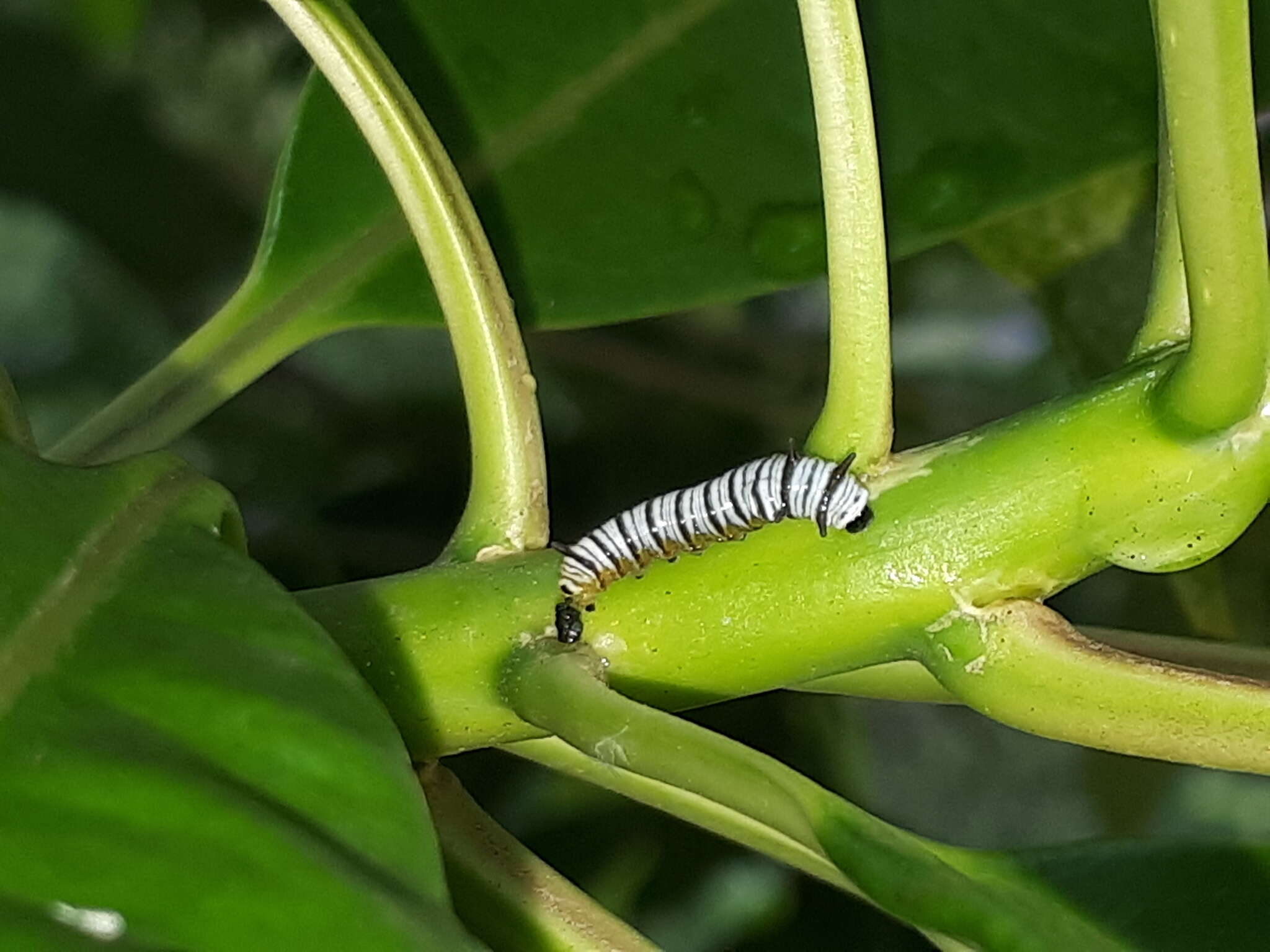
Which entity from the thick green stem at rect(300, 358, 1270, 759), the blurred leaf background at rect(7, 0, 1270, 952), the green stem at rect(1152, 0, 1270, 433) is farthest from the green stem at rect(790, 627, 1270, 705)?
the blurred leaf background at rect(7, 0, 1270, 952)

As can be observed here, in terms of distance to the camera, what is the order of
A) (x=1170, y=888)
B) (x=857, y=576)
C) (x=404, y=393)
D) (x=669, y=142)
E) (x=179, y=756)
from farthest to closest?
(x=404, y=393), (x=669, y=142), (x=1170, y=888), (x=857, y=576), (x=179, y=756)

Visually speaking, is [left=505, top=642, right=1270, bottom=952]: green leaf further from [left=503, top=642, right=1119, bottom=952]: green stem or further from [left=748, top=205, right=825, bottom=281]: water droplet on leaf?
[left=748, top=205, right=825, bottom=281]: water droplet on leaf

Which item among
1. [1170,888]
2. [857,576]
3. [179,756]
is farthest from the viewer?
[1170,888]

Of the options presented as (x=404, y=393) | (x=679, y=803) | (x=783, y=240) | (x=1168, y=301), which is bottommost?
(x=679, y=803)

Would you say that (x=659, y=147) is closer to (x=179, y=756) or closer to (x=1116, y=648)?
(x=1116, y=648)

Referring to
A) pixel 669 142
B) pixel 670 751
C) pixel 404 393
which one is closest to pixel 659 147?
pixel 669 142

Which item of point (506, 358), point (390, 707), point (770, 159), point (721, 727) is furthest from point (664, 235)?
point (721, 727)
